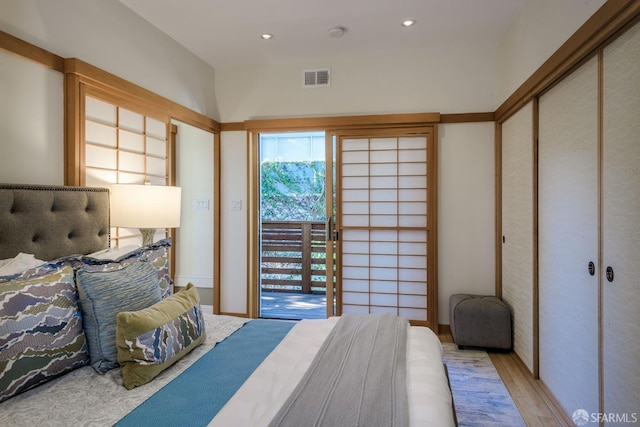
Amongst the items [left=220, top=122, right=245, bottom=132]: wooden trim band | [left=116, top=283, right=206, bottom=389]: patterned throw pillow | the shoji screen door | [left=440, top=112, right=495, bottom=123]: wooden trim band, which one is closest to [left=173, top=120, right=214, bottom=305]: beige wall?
[left=220, top=122, right=245, bottom=132]: wooden trim band

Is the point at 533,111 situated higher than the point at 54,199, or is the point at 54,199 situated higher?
the point at 533,111

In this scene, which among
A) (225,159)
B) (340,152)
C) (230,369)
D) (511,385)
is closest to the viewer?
(230,369)

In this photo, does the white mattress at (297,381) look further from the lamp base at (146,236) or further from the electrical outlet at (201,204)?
the electrical outlet at (201,204)

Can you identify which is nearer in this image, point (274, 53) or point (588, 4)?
point (588, 4)

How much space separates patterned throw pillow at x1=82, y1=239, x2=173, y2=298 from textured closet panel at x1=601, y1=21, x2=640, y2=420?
207 centimetres

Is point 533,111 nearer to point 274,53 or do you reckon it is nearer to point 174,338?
point 274,53

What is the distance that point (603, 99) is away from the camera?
1664mm

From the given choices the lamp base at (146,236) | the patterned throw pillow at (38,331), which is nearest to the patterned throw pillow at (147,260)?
the patterned throw pillow at (38,331)

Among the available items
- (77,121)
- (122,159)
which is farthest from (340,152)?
(77,121)

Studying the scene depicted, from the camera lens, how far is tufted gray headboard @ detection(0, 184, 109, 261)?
1684mm

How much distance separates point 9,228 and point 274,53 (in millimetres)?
2660

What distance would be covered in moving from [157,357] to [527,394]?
2266 millimetres

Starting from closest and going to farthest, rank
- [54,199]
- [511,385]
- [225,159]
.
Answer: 1. [54,199]
2. [511,385]
3. [225,159]

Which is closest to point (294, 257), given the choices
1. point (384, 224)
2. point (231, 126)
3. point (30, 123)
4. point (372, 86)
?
point (384, 224)
